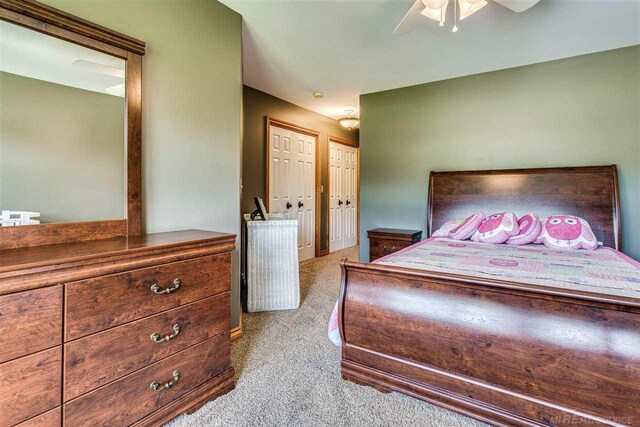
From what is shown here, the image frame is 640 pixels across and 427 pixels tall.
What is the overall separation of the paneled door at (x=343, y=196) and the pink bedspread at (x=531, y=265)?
3.15m

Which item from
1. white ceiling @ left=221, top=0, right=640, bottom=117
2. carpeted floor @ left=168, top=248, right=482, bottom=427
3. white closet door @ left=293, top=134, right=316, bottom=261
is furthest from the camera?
white closet door @ left=293, top=134, right=316, bottom=261

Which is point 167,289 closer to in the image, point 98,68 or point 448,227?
point 98,68

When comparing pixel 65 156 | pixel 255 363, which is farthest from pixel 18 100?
pixel 255 363

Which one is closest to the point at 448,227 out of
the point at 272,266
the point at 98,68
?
the point at 272,266

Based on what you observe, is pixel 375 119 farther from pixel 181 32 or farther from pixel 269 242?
pixel 181 32

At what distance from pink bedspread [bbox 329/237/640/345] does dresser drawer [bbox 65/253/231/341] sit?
0.81 m

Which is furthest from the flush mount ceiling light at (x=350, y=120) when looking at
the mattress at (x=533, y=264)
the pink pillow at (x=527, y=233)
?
the pink pillow at (x=527, y=233)

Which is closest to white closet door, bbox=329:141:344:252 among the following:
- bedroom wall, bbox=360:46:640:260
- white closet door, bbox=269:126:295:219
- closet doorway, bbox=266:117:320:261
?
closet doorway, bbox=266:117:320:261

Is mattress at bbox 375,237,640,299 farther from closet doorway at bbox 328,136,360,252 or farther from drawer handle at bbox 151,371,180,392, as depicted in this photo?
closet doorway at bbox 328,136,360,252

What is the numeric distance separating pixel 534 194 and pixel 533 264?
1.55 m

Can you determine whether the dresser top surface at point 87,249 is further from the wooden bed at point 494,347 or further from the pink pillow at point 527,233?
the pink pillow at point 527,233

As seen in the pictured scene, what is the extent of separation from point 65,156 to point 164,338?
1.02 metres

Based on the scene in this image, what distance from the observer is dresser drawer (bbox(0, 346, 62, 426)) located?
0.98 m

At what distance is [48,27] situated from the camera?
1.44 meters
